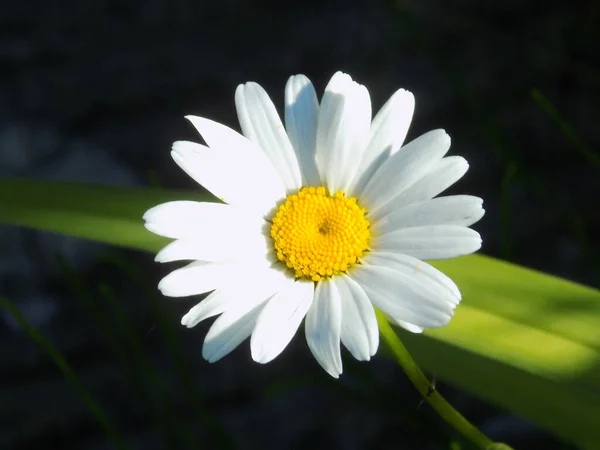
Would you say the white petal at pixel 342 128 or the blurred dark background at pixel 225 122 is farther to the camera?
the blurred dark background at pixel 225 122

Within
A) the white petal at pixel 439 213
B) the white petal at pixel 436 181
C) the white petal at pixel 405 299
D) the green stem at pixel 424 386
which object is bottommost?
the green stem at pixel 424 386

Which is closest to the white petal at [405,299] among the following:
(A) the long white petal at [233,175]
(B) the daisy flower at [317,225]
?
(B) the daisy flower at [317,225]

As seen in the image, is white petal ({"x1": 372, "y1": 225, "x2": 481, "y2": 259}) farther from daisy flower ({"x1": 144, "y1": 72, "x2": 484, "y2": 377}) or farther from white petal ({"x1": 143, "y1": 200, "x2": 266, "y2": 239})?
white petal ({"x1": 143, "y1": 200, "x2": 266, "y2": 239})

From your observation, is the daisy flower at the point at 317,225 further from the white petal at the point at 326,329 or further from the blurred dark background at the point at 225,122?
the blurred dark background at the point at 225,122

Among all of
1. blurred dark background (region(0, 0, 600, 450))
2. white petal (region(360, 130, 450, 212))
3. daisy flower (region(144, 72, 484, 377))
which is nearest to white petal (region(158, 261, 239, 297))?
daisy flower (region(144, 72, 484, 377))

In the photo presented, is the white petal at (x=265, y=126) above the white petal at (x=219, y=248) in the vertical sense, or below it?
above

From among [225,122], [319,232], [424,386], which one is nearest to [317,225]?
[319,232]
